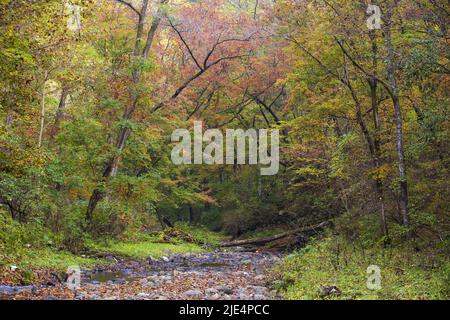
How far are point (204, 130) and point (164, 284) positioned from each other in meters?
17.0

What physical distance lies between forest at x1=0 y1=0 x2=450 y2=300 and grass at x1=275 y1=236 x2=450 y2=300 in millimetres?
63

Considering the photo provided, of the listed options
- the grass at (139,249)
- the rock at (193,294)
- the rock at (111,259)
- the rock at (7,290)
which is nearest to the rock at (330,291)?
the rock at (193,294)

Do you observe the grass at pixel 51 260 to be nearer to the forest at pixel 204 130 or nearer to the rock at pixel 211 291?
the forest at pixel 204 130

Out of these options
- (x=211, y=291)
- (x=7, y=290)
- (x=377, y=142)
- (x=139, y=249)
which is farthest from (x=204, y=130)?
(x=7, y=290)

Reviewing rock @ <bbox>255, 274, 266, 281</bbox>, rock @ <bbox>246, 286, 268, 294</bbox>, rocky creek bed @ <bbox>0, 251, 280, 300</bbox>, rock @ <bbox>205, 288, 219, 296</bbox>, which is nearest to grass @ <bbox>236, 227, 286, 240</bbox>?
rocky creek bed @ <bbox>0, 251, 280, 300</bbox>

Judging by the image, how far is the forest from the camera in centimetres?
1035

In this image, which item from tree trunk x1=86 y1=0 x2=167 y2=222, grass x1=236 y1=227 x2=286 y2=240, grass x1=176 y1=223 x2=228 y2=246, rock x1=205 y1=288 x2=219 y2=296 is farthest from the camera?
grass x1=176 y1=223 x2=228 y2=246

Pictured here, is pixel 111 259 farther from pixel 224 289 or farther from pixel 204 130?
pixel 204 130

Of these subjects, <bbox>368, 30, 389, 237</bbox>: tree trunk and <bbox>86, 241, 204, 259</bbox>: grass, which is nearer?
<bbox>368, 30, 389, 237</bbox>: tree trunk

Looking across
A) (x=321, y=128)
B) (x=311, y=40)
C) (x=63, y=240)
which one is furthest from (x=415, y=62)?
(x=63, y=240)

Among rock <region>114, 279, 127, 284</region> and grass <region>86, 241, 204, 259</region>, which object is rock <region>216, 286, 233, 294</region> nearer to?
rock <region>114, 279, 127, 284</region>

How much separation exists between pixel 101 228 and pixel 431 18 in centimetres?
1270

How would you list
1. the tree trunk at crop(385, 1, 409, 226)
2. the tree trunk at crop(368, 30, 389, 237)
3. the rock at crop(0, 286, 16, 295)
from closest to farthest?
the rock at crop(0, 286, 16, 295)
the tree trunk at crop(385, 1, 409, 226)
the tree trunk at crop(368, 30, 389, 237)

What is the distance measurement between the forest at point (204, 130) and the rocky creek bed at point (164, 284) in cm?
7
